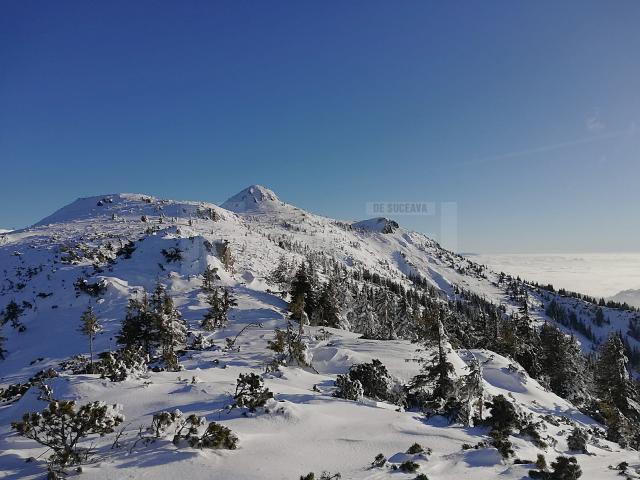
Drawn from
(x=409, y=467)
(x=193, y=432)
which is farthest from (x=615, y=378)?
(x=193, y=432)

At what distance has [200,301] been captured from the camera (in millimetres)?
68250

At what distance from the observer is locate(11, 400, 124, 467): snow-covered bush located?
12398 millimetres

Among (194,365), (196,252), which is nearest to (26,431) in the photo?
(194,365)

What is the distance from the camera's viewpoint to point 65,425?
42.4 feet

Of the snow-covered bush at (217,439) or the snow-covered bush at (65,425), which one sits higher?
the snow-covered bush at (65,425)

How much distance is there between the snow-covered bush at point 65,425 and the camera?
12.4 meters

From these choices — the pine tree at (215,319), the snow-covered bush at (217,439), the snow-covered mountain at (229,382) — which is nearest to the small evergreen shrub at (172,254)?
the snow-covered mountain at (229,382)

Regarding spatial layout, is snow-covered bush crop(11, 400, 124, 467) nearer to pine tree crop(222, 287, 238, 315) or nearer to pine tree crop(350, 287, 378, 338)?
pine tree crop(222, 287, 238, 315)

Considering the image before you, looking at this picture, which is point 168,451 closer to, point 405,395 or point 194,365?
point 405,395

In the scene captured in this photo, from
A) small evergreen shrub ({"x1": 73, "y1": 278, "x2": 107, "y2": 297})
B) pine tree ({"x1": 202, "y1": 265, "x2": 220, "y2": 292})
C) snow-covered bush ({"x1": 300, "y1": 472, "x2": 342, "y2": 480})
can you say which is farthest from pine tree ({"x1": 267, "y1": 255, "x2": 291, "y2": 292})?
snow-covered bush ({"x1": 300, "y1": 472, "x2": 342, "y2": 480})

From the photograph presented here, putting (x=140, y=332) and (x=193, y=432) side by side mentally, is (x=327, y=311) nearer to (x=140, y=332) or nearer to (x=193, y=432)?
(x=140, y=332)

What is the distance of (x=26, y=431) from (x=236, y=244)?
115659 mm

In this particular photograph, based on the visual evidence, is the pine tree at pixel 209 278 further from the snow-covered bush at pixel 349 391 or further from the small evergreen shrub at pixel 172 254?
the snow-covered bush at pixel 349 391

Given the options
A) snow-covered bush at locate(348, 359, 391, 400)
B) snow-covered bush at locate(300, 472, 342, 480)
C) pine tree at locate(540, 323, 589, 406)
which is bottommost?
pine tree at locate(540, 323, 589, 406)
